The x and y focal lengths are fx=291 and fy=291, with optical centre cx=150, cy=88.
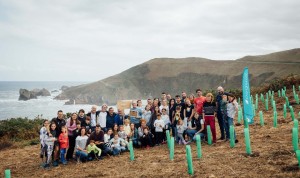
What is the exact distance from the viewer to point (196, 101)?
458 inches

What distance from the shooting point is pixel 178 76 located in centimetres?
10912

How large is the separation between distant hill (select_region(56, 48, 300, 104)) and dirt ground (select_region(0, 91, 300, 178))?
→ 76676mm

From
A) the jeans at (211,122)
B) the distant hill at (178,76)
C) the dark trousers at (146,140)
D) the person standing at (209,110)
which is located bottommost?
the dark trousers at (146,140)

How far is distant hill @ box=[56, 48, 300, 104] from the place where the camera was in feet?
293

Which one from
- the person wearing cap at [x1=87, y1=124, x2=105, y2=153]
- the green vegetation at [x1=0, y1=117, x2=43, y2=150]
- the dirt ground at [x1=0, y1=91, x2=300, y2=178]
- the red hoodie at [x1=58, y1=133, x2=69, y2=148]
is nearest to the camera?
the dirt ground at [x1=0, y1=91, x2=300, y2=178]

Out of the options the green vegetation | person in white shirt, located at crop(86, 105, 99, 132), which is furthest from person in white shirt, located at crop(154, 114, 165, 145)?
the green vegetation

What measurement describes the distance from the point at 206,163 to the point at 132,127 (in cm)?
433

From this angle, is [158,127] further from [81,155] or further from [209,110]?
[81,155]

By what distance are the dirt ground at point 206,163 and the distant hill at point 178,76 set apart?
76676 mm

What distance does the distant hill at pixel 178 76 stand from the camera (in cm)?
8923

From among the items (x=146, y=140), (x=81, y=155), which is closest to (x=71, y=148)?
(x=81, y=155)

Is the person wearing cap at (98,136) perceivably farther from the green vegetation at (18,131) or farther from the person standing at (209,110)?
the green vegetation at (18,131)

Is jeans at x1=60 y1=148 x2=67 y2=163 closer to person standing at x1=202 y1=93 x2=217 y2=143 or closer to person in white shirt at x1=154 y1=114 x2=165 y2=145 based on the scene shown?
person in white shirt at x1=154 y1=114 x2=165 y2=145

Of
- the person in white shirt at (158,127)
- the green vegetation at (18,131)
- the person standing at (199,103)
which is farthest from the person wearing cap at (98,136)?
the green vegetation at (18,131)
